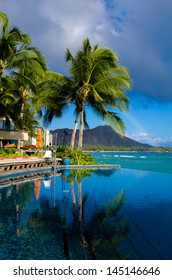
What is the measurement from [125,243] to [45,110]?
837 inches

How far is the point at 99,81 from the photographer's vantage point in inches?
893

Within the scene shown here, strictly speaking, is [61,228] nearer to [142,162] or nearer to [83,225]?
[83,225]

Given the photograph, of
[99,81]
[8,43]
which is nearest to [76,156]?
[99,81]

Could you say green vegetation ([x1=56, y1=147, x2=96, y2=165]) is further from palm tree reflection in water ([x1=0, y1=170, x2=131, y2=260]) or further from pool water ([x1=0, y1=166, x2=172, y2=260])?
palm tree reflection in water ([x1=0, y1=170, x2=131, y2=260])

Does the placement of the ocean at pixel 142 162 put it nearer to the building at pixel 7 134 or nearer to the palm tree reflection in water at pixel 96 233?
the building at pixel 7 134

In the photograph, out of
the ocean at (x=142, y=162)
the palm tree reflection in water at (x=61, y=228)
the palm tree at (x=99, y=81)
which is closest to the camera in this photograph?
the palm tree reflection in water at (x=61, y=228)

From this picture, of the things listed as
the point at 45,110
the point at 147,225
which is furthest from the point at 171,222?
the point at 45,110

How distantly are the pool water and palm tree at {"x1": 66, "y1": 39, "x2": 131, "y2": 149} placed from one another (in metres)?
12.1

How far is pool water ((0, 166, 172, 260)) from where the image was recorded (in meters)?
5.09

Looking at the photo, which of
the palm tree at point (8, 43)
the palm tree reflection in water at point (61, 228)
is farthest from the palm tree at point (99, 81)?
the palm tree reflection in water at point (61, 228)

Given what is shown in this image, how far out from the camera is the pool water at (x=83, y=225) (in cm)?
509

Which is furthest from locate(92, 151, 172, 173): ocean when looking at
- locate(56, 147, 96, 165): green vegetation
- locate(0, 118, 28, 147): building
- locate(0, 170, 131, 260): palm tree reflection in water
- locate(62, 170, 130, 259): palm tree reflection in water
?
locate(62, 170, 130, 259): palm tree reflection in water

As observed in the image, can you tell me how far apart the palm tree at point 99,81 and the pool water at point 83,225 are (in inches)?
476
